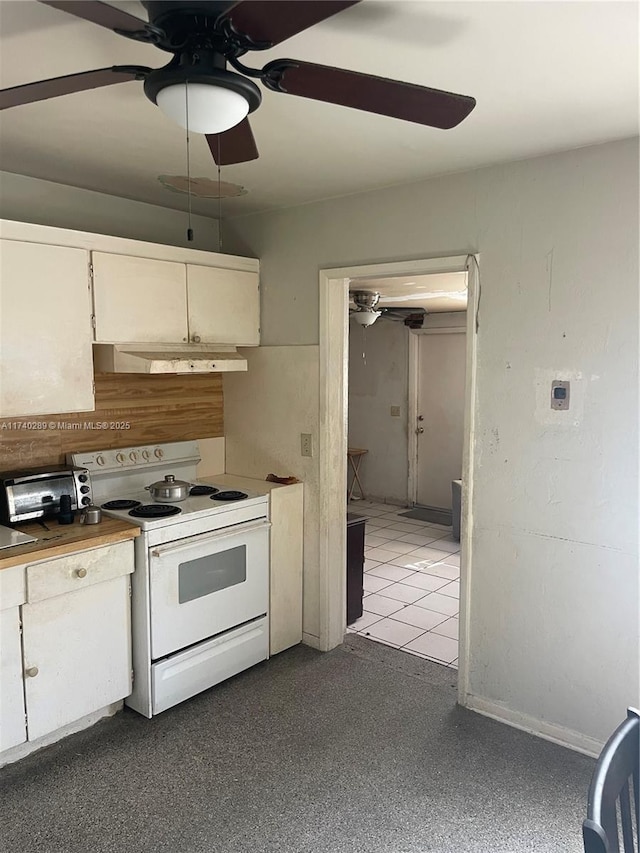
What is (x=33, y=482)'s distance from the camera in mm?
2699

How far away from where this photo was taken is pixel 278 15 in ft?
3.64

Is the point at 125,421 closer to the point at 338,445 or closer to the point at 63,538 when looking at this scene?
the point at 63,538

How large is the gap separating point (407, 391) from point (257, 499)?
382cm

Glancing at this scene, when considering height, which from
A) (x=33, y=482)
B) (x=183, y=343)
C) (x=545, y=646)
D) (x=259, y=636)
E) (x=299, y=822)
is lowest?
(x=299, y=822)

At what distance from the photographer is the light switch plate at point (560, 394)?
2.46 meters

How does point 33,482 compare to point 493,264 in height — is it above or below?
below

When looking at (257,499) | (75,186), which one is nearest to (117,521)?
(257,499)

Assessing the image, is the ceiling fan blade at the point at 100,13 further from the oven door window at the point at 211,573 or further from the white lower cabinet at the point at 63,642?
the oven door window at the point at 211,573

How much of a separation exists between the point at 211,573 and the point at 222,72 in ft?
7.37

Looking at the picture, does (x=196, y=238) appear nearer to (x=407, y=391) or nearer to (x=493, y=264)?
(x=493, y=264)

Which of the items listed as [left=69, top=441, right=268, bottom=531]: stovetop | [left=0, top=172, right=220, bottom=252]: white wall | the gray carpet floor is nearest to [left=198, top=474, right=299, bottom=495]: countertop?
[left=69, top=441, right=268, bottom=531]: stovetop

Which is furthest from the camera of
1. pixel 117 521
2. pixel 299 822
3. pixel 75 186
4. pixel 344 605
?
pixel 344 605

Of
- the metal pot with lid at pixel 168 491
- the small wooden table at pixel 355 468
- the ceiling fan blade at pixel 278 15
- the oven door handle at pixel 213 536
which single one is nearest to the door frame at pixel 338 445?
the oven door handle at pixel 213 536

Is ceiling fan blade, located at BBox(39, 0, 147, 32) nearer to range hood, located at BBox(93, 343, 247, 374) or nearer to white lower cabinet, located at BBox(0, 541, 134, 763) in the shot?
range hood, located at BBox(93, 343, 247, 374)
